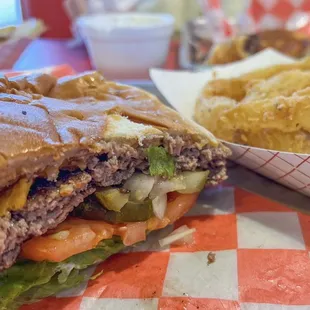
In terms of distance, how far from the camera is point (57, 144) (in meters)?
A: 1.26

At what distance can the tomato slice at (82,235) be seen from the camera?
4.33 feet

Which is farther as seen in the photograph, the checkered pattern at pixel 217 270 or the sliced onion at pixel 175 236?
the sliced onion at pixel 175 236

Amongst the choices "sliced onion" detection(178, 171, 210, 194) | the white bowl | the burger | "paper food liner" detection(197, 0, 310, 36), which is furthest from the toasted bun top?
"paper food liner" detection(197, 0, 310, 36)

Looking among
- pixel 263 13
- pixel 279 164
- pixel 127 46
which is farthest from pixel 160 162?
pixel 263 13

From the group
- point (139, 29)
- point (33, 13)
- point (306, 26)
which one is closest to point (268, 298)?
point (139, 29)

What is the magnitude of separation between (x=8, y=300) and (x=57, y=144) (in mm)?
422

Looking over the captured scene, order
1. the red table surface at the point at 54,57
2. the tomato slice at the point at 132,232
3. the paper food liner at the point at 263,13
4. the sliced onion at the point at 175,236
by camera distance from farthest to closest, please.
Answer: the paper food liner at the point at 263,13 → the red table surface at the point at 54,57 → the sliced onion at the point at 175,236 → the tomato slice at the point at 132,232

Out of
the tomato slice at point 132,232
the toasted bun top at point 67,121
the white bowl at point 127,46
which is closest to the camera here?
the toasted bun top at point 67,121

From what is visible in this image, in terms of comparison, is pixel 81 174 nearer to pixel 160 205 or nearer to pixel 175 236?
pixel 160 205

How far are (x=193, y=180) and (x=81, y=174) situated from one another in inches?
16.9

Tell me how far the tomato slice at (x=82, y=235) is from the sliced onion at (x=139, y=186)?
0.28 ft

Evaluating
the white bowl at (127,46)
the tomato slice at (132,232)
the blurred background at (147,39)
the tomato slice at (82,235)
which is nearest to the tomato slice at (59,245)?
the tomato slice at (82,235)

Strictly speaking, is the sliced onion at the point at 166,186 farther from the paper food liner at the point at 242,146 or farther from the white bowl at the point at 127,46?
the white bowl at the point at 127,46

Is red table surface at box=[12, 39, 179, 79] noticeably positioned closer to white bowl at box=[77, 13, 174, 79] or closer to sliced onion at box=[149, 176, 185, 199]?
white bowl at box=[77, 13, 174, 79]
